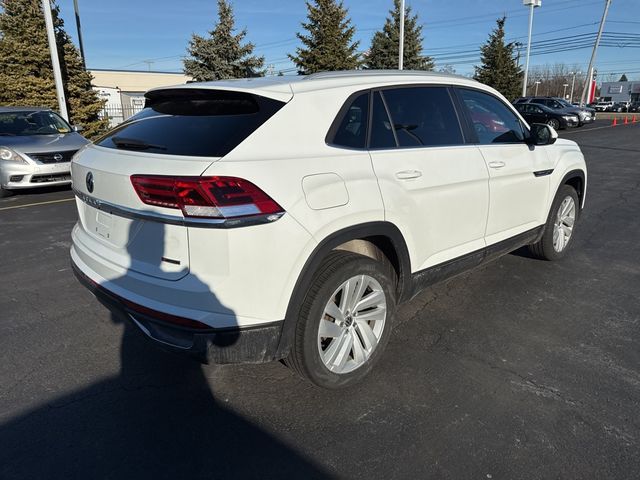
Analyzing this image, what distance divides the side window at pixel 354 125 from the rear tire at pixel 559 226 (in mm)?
2677

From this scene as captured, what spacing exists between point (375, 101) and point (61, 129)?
918cm

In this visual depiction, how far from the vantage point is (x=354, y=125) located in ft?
9.46

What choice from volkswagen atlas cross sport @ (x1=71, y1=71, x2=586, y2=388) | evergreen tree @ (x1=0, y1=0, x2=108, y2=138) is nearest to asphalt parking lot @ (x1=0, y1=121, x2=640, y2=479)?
volkswagen atlas cross sport @ (x1=71, y1=71, x2=586, y2=388)

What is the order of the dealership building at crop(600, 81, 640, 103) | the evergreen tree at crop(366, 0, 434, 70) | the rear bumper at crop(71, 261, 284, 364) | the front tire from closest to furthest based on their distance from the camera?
the rear bumper at crop(71, 261, 284, 364)
the front tire
the evergreen tree at crop(366, 0, 434, 70)
the dealership building at crop(600, 81, 640, 103)

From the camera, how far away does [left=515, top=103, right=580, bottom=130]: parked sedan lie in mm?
25266

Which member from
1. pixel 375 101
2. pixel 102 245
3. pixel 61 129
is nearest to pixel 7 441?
pixel 102 245

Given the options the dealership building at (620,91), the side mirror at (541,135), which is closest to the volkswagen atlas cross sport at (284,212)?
the side mirror at (541,135)

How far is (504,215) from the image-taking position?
158 inches

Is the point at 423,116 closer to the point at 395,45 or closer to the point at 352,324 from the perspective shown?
the point at 352,324

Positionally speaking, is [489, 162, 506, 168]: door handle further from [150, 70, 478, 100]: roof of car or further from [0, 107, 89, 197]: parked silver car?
[0, 107, 89, 197]: parked silver car

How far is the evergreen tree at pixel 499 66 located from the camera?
37.8m

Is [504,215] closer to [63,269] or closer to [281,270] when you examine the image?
[281,270]

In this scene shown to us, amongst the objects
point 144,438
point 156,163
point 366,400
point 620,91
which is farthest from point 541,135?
point 620,91

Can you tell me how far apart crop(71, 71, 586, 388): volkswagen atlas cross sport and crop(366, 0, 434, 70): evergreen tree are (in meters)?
31.1
